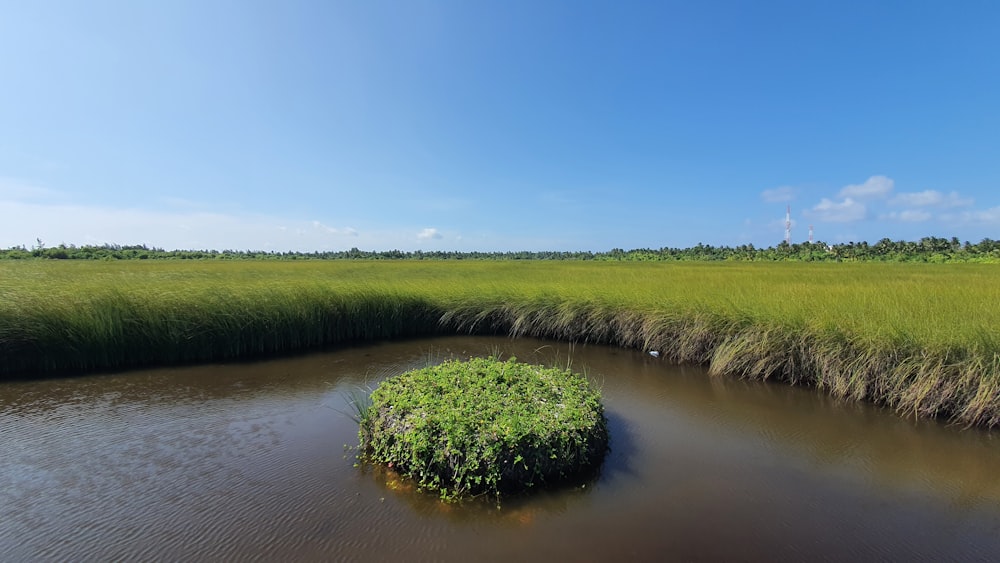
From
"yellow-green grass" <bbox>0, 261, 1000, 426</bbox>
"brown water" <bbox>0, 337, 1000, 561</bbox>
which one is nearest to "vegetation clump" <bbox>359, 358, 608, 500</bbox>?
"brown water" <bbox>0, 337, 1000, 561</bbox>

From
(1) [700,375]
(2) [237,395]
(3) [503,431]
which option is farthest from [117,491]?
(1) [700,375]

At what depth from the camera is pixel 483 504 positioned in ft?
13.3

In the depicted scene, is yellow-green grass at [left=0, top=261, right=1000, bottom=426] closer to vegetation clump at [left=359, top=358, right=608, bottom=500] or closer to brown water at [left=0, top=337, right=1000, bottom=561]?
brown water at [left=0, top=337, right=1000, bottom=561]

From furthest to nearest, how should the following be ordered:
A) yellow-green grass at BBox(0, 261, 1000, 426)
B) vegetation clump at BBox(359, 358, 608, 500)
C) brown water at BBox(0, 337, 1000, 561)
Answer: yellow-green grass at BBox(0, 261, 1000, 426) → vegetation clump at BBox(359, 358, 608, 500) → brown water at BBox(0, 337, 1000, 561)

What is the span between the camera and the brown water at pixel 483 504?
3617 mm

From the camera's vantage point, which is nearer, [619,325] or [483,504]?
[483,504]

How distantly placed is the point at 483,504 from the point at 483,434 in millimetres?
612

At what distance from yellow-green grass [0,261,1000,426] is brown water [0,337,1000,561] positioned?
0.77 m

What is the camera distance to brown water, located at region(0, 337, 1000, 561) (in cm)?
362

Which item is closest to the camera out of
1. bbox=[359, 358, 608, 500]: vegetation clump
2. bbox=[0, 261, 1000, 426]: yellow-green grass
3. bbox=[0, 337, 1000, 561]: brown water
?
bbox=[0, 337, 1000, 561]: brown water

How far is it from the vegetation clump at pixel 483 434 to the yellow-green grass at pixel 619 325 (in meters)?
5.01

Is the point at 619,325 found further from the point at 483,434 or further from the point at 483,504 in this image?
the point at 483,504

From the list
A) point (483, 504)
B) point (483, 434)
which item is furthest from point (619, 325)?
point (483, 504)

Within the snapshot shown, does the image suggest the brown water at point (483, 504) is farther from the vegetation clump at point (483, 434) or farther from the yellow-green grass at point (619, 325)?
the yellow-green grass at point (619, 325)
